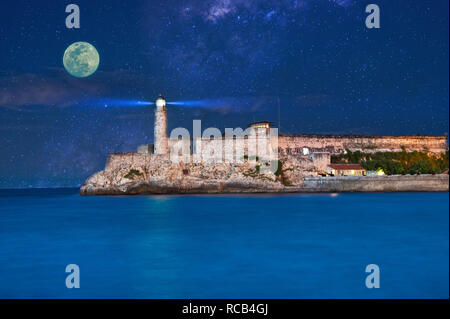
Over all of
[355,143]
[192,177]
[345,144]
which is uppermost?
[355,143]

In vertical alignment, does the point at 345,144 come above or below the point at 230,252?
above

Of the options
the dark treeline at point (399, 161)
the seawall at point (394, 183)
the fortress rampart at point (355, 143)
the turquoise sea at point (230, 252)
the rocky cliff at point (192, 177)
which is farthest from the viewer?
the fortress rampart at point (355, 143)

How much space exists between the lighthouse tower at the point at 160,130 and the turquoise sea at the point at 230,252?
11779 mm

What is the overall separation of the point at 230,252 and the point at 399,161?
2821 cm

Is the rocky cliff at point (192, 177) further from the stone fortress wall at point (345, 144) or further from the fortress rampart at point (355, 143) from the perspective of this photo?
the fortress rampart at point (355, 143)

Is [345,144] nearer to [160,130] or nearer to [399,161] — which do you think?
[399,161]

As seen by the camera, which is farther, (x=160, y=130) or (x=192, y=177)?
(x=160, y=130)

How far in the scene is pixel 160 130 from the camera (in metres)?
33.4

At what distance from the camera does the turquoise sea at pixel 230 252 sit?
28.3ft

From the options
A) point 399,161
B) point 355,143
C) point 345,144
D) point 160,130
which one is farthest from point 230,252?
point 355,143

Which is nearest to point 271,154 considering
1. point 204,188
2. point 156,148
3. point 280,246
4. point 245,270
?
point 204,188

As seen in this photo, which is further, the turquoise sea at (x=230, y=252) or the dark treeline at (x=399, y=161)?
the dark treeline at (x=399, y=161)

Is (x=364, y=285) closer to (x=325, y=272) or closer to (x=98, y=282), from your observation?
(x=325, y=272)

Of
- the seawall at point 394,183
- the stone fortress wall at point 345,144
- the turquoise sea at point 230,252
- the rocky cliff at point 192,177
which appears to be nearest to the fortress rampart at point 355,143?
the stone fortress wall at point 345,144
